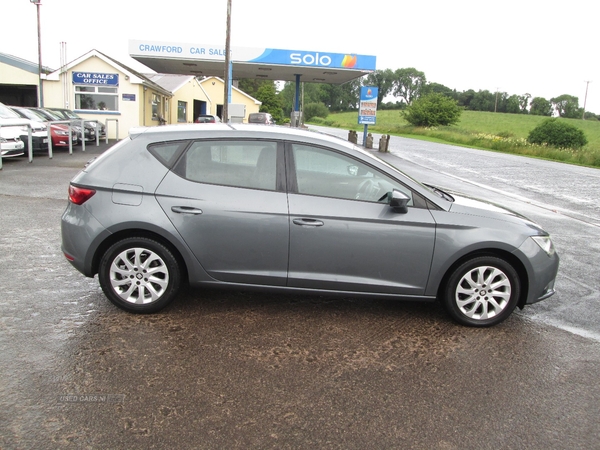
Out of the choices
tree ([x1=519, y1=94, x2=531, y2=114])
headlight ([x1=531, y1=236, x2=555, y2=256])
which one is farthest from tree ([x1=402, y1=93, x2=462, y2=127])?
headlight ([x1=531, y1=236, x2=555, y2=256])

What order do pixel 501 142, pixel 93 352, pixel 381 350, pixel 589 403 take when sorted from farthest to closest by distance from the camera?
pixel 501 142 < pixel 381 350 < pixel 93 352 < pixel 589 403

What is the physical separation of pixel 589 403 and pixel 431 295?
1.46 metres

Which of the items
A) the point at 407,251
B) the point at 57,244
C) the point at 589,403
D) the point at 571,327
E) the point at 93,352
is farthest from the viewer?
the point at 57,244

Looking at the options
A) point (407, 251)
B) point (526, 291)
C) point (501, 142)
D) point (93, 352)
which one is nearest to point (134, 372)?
point (93, 352)

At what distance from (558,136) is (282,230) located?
49088 mm

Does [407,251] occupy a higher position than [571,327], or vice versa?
[407,251]

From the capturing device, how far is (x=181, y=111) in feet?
152

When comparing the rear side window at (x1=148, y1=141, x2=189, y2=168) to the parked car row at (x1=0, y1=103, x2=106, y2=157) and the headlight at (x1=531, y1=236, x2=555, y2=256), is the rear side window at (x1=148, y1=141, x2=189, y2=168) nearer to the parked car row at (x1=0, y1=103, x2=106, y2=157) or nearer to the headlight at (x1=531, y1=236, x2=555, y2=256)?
the headlight at (x1=531, y1=236, x2=555, y2=256)

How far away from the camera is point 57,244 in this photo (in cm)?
660

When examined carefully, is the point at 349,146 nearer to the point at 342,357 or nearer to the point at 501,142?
the point at 342,357

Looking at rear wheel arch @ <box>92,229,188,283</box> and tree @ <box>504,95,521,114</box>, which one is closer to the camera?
rear wheel arch @ <box>92,229,188,283</box>

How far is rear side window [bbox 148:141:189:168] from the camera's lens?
452cm

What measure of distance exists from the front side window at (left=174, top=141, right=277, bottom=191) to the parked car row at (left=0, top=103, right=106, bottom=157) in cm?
1204

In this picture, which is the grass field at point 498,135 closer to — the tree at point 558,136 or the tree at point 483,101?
the tree at point 558,136
